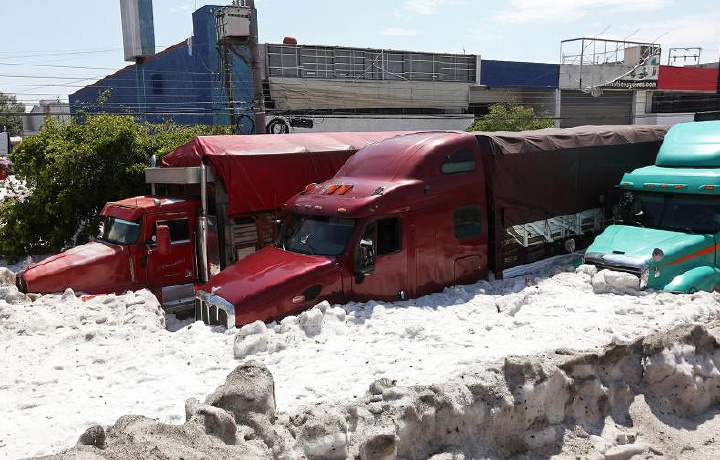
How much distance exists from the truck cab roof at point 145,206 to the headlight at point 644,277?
7394mm

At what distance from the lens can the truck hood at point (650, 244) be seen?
31.8 feet

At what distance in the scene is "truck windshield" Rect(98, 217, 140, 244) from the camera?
10555 mm

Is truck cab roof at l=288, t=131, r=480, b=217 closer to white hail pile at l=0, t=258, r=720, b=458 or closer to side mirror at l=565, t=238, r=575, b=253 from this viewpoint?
white hail pile at l=0, t=258, r=720, b=458

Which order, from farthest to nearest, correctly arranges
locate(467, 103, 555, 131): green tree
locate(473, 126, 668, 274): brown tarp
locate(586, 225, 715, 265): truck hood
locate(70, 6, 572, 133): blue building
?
1. locate(467, 103, 555, 131): green tree
2. locate(70, 6, 572, 133): blue building
3. locate(473, 126, 668, 274): brown tarp
4. locate(586, 225, 715, 265): truck hood

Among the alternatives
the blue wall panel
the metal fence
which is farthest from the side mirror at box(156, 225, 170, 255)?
the blue wall panel

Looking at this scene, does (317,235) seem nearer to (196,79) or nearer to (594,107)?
(196,79)

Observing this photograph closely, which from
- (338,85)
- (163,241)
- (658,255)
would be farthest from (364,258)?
(338,85)

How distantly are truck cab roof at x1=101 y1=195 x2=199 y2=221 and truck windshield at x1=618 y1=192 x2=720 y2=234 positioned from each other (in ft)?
25.4

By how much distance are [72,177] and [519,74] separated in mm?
25818

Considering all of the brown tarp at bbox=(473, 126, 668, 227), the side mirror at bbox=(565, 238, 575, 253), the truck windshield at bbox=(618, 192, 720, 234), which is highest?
the brown tarp at bbox=(473, 126, 668, 227)

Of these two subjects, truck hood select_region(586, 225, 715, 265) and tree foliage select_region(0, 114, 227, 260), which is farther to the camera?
tree foliage select_region(0, 114, 227, 260)

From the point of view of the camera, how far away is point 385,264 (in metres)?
9.07

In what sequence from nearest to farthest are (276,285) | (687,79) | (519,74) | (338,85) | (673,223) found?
(276,285)
(673,223)
(338,85)
(519,74)
(687,79)

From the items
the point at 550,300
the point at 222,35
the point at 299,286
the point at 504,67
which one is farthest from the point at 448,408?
the point at 504,67
